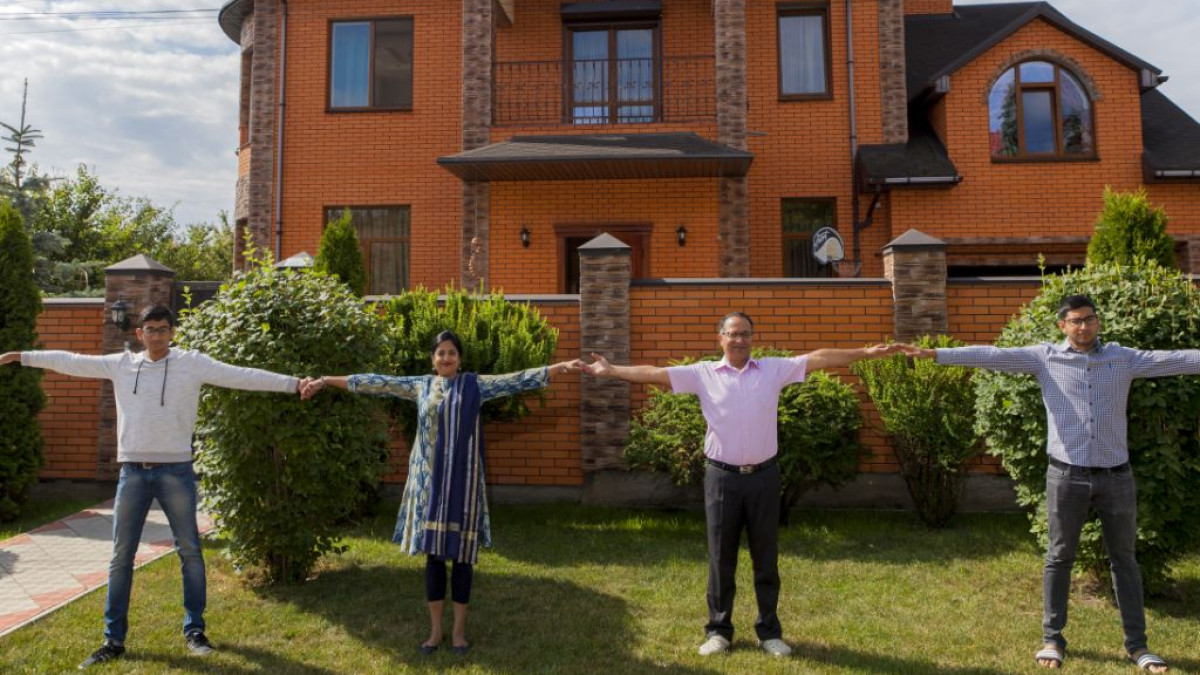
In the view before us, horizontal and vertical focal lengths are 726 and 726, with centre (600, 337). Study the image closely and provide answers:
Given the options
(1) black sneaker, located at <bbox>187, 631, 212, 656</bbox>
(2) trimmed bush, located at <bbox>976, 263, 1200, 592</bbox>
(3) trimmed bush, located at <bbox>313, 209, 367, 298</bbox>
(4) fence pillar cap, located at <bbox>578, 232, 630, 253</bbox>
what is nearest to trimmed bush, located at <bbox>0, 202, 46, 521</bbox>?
(3) trimmed bush, located at <bbox>313, 209, 367, 298</bbox>

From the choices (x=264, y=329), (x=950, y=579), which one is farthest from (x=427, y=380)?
(x=950, y=579)

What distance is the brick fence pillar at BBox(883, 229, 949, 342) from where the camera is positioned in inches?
277

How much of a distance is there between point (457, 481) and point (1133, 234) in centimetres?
789

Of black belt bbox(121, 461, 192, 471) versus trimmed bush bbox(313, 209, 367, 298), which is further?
trimmed bush bbox(313, 209, 367, 298)

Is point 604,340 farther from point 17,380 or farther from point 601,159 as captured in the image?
point 17,380

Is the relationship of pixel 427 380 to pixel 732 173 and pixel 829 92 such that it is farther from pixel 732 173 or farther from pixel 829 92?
pixel 829 92

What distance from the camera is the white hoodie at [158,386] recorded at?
12.9 ft

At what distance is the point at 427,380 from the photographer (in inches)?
161

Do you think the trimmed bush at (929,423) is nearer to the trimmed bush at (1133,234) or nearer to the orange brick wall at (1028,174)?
the trimmed bush at (1133,234)

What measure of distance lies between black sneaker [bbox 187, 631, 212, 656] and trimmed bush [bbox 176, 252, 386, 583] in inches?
32.2

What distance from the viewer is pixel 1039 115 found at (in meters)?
11.4

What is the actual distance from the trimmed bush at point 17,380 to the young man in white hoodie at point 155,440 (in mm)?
3670

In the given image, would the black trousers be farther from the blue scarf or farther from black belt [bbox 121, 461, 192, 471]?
black belt [bbox 121, 461, 192, 471]

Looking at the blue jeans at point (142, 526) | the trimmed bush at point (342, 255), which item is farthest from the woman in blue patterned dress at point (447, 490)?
the trimmed bush at point (342, 255)
